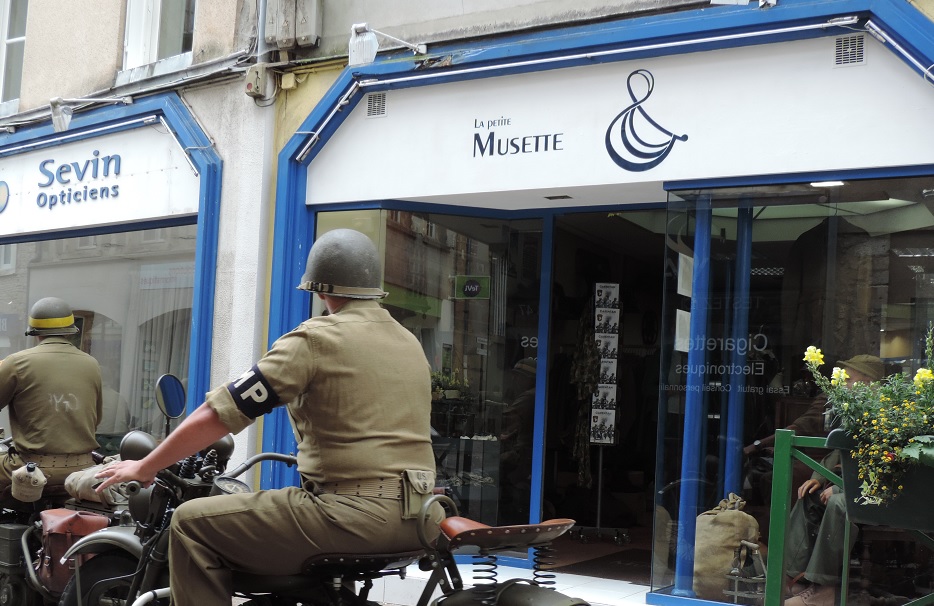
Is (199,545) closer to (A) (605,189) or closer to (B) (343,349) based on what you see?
(B) (343,349)

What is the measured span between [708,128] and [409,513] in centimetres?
419

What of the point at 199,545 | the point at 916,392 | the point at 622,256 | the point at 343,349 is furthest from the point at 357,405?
the point at 622,256

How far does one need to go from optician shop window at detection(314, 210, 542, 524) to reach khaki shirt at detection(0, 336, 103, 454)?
2.94m

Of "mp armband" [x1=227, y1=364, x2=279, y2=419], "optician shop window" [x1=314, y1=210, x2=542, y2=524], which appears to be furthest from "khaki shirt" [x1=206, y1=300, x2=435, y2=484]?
"optician shop window" [x1=314, y1=210, x2=542, y2=524]

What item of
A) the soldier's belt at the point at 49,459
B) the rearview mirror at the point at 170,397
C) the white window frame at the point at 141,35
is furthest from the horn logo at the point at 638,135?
the white window frame at the point at 141,35

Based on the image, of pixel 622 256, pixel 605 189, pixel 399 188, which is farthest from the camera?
pixel 622 256

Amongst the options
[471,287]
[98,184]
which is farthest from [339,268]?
[98,184]

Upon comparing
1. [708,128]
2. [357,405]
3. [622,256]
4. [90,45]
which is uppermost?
[90,45]

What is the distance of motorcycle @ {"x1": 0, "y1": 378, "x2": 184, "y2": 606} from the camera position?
564 cm

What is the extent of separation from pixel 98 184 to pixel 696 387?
267 inches

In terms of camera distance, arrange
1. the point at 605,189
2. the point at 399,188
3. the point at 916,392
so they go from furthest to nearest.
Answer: the point at 399,188, the point at 605,189, the point at 916,392

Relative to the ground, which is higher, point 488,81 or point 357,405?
point 488,81

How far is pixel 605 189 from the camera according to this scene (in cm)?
757

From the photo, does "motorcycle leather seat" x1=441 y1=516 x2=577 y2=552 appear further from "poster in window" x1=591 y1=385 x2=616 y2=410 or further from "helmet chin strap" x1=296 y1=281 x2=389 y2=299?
"poster in window" x1=591 y1=385 x2=616 y2=410
